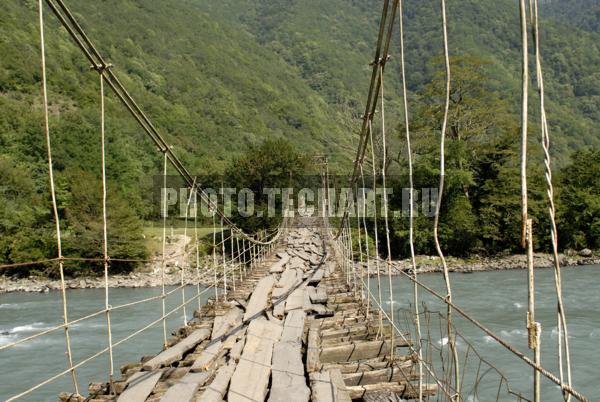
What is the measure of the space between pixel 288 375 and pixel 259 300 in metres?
2.16

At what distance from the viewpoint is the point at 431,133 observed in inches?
957

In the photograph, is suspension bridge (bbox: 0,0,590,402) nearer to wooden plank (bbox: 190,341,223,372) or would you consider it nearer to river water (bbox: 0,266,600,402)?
wooden plank (bbox: 190,341,223,372)

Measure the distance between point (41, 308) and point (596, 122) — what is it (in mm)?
60371

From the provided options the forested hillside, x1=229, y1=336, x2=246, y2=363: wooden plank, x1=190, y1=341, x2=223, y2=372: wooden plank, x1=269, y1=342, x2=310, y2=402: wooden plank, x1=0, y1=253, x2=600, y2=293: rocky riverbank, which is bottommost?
x1=0, y1=253, x2=600, y2=293: rocky riverbank

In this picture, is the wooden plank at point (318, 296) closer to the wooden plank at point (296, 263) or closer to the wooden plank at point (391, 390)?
the wooden plank at point (391, 390)

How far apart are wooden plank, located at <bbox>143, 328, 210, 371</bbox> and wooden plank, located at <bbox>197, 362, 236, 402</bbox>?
0.41m

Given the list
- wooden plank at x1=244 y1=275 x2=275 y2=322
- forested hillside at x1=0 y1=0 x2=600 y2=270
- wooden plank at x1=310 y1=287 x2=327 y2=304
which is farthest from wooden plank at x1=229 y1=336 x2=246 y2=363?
forested hillside at x1=0 y1=0 x2=600 y2=270

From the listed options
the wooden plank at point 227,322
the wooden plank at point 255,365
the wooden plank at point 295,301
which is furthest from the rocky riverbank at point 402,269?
the wooden plank at point 255,365

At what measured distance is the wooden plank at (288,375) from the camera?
2.51 metres

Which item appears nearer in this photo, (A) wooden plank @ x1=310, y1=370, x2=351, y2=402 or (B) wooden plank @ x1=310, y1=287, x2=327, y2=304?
(A) wooden plank @ x1=310, y1=370, x2=351, y2=402

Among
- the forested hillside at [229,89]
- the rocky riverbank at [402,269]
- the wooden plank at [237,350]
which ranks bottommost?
the rocky riverbank at [402,269]

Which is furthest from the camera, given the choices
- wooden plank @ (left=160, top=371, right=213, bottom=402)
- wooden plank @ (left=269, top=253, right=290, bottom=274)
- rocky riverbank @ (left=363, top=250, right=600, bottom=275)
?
rocky riverbank @ (left=363, top=250, right=600, bottom=275)

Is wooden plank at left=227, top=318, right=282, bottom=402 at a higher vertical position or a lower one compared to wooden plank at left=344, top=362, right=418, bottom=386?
higher

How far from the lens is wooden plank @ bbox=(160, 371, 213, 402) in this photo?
2392mm
